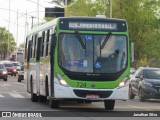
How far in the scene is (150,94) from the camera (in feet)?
103

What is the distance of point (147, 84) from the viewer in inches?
1252

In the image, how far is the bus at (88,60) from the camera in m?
22.3

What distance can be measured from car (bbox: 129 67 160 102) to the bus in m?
8.54

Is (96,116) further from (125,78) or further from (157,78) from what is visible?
(157,78)

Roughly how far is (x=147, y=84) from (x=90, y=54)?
9.76 meters

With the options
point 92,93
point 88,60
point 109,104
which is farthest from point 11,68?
point 92,93

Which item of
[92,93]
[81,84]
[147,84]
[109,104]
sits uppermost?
[81,84]

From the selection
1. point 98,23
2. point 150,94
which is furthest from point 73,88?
point 150,94

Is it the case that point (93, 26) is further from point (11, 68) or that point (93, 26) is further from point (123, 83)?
point (11, 68)

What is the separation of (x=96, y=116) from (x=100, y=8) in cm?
5736

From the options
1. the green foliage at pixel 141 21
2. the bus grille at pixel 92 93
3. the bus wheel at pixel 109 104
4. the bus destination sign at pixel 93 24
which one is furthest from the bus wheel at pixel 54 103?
the green foliage at pixel 141 21

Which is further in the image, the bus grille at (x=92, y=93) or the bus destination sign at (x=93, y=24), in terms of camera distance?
the bus destination sign at (x=93, y=24)

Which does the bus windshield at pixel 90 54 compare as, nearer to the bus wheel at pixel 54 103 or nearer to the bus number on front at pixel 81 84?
the bus number on front at pixel 81 84

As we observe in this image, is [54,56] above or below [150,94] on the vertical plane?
above
